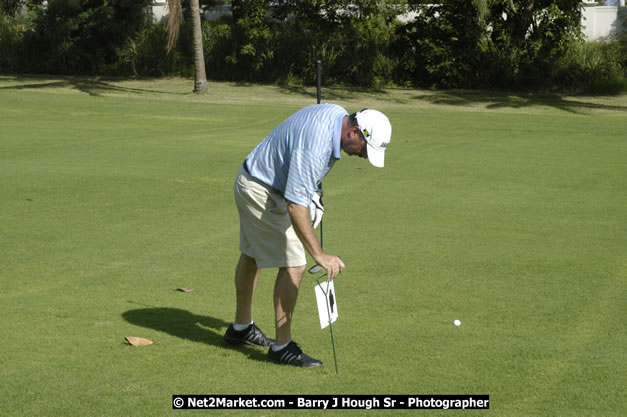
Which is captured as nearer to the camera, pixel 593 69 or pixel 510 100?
pixel 510 100

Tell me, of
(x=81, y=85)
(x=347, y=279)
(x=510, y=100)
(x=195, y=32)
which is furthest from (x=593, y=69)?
(x=347, y=279)

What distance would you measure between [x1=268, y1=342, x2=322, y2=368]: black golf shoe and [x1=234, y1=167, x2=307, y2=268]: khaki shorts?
509 millimetres

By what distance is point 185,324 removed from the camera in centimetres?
617

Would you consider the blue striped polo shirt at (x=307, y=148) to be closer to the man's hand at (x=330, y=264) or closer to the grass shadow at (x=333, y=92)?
the man's hand at (x=330, y=264)

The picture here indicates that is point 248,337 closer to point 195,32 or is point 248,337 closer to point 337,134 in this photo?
point 337,134

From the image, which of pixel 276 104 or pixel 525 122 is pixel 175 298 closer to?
pixel 525 122

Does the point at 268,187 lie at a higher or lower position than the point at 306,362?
higher

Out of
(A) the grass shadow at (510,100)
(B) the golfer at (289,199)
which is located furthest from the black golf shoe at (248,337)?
(A) the grass shadow at (510,100)

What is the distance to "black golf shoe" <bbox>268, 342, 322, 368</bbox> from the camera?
5.25 m

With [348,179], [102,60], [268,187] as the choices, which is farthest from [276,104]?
[268,187]

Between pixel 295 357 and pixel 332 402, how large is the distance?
56 centimetres

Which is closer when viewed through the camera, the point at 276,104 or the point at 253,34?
the point at 276,104

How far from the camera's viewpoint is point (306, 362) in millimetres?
5242

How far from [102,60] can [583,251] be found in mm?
33871
